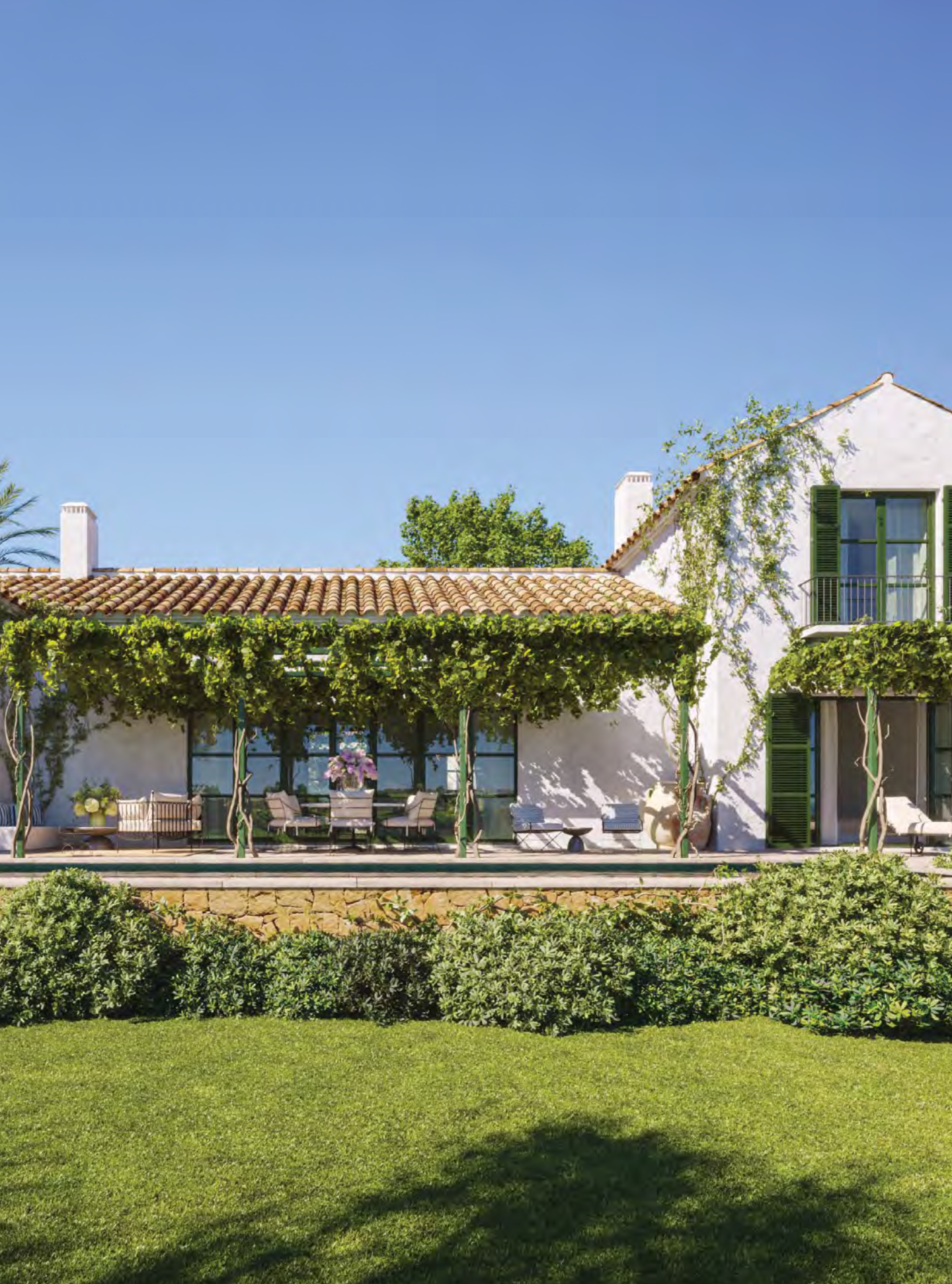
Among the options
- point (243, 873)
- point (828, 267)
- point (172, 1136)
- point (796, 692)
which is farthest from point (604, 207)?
point (172, 1136)

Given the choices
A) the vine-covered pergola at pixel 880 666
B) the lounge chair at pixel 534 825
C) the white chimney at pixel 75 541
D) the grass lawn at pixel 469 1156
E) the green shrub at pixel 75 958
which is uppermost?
the white chimney at pixel 75 541

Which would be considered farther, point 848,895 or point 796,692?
point 796,692

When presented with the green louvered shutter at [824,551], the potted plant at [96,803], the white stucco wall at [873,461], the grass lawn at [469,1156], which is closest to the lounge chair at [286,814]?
the potted plant at [96,803]

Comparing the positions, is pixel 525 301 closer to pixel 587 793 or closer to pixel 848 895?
pixel 587 793

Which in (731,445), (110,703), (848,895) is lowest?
(848,895)

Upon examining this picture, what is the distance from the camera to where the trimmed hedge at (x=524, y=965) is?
28.8 feet

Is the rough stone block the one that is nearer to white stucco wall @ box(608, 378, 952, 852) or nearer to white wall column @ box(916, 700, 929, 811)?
white stucco wall @ box(608, 378, 952, 852)

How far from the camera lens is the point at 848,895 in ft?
30.8

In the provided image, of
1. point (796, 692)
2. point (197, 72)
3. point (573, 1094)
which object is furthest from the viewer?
point (796, 692)

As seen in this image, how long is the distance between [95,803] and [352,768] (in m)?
3.76

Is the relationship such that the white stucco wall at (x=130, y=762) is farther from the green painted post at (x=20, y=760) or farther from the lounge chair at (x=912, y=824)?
the lounge chair at (x=912, y=824)

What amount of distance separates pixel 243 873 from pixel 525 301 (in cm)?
814

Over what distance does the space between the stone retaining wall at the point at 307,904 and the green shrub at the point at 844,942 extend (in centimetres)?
147

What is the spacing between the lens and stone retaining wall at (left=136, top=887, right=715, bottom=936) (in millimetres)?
9898
